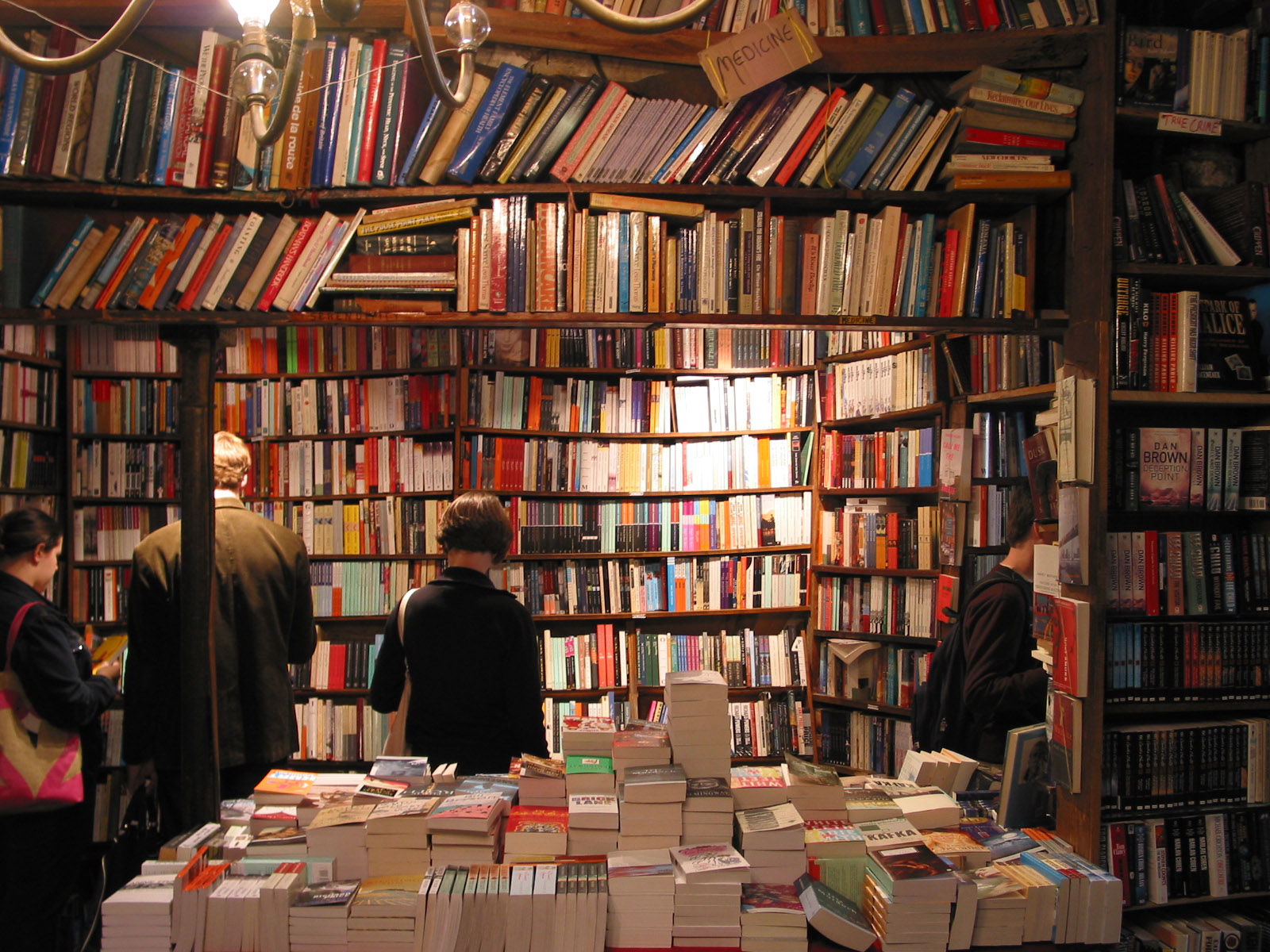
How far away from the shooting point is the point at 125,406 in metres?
4.13

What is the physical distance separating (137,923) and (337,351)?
9.88 ft

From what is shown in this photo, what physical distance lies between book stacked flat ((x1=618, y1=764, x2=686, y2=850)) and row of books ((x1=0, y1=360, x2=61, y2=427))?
3.49 m

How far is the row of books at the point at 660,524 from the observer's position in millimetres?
4117

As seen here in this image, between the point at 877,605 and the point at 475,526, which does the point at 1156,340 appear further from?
the point at 475,526

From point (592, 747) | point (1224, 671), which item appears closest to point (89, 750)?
point (592, 747)

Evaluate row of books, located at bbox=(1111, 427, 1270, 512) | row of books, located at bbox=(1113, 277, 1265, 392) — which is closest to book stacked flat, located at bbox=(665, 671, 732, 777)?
row of books, located at bbox=(1111, 427, 1270, 512)

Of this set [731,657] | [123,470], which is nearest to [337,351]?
[123,470]

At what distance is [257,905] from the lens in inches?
65.1

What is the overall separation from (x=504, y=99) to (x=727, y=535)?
2634mm

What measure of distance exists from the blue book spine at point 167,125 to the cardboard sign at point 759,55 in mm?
1389

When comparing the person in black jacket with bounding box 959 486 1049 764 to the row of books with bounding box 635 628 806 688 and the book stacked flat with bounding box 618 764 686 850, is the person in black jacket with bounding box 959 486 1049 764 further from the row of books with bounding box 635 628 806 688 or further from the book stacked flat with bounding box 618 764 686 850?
the row of books with bounding box 635 628 806 688

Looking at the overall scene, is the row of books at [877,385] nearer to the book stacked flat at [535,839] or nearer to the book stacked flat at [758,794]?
the book stacked flat at [758,794]

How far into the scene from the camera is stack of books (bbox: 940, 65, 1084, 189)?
2.26 m

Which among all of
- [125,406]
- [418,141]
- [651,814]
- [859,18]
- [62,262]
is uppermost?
[859,18]
